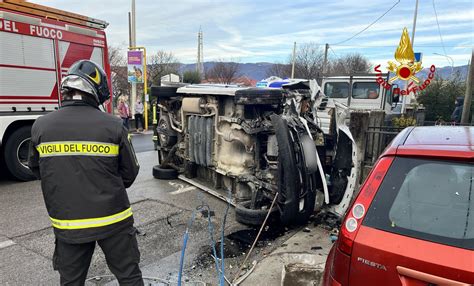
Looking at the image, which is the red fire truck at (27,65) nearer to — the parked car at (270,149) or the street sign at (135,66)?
the parked car at (270,149)

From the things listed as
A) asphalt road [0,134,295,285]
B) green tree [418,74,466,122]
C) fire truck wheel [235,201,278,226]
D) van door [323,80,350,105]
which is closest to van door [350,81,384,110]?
van door [323,80,350,105]

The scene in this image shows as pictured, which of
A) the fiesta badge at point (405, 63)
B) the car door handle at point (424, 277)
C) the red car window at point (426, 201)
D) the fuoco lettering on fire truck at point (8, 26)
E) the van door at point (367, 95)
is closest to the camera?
the car door handle at point (424, 277)

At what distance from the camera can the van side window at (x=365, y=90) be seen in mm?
11438

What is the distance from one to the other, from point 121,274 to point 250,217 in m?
2.16

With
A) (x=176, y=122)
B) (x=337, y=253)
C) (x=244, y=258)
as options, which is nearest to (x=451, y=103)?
(x=176, y=122)

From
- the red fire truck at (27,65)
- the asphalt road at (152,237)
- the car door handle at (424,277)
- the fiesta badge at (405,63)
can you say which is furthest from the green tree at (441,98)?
the car door handle at (424,277)

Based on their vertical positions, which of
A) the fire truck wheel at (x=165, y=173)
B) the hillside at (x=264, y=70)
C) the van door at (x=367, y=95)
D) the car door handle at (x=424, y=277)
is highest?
the hillside at (x=264, y=70)

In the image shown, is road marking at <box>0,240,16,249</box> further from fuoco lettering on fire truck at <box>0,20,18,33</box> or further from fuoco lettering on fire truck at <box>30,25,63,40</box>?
fuoco lettering on fire truck at <box>30,25,63,40</box>

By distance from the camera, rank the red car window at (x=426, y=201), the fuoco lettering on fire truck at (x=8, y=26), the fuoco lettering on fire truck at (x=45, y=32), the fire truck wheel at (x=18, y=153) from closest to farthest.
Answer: the red car window at (x=426, y=201) < the fuoco lettering on fire truck at (x=8, y=26) < the fire truck wheel at (x=18, y=153) < the fuoco lettering on fire truck at (x=45, y=32)

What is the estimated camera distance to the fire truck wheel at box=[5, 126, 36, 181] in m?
6.31

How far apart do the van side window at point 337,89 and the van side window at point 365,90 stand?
291 mm

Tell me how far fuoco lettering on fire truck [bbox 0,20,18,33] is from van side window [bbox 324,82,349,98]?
938 cm

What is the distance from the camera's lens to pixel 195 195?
5844mm

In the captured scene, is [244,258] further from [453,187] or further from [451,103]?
[451,103]
